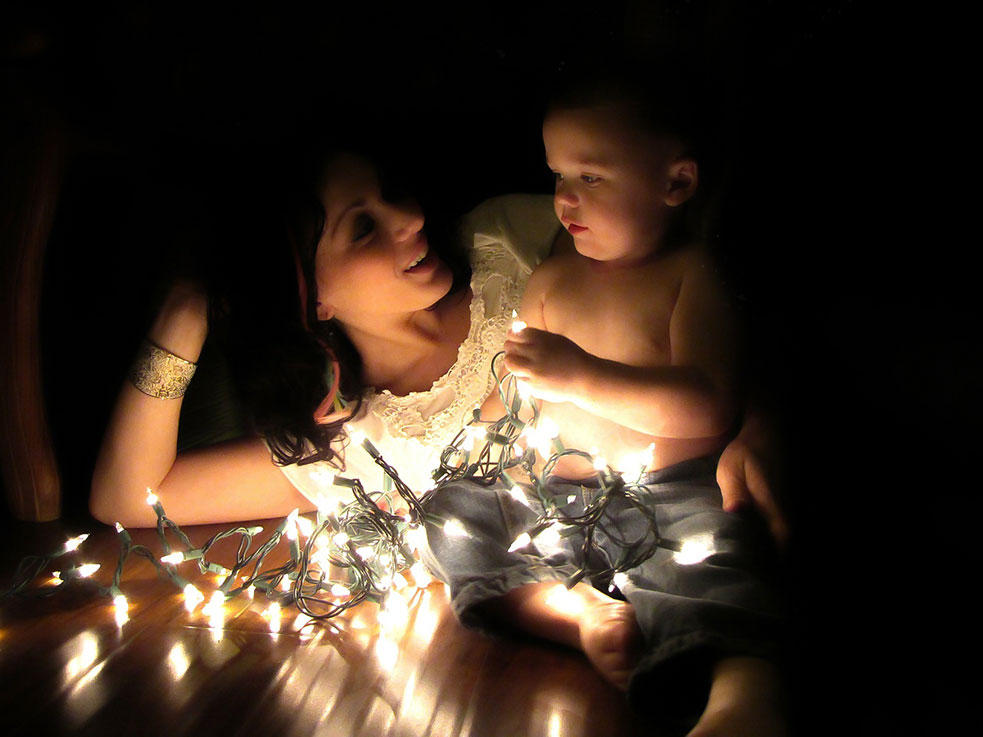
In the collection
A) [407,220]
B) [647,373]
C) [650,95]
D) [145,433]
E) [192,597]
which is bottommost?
[192,597]

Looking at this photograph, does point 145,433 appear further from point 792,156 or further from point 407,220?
point 792,156

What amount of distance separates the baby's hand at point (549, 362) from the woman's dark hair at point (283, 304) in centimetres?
26

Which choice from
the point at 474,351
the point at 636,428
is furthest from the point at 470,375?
the point at 636,428

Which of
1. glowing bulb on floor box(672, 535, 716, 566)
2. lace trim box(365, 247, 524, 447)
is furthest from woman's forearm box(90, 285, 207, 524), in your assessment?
glowing bulb on floor box(672, 535, 716, 566)

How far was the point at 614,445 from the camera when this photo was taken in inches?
30.7

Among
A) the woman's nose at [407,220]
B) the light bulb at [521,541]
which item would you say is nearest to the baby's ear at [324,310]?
the woman's nose at [407,220]

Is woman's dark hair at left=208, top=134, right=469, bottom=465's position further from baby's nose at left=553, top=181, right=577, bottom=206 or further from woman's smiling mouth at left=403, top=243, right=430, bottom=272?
baby's nose at left=553, top=181, right=577, bottom=206

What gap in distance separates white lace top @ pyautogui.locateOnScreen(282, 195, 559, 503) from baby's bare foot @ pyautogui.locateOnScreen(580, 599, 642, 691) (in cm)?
33

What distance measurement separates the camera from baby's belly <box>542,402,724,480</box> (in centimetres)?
76

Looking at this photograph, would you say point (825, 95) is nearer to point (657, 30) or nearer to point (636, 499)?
point (657, 30)

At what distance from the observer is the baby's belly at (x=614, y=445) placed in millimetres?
756

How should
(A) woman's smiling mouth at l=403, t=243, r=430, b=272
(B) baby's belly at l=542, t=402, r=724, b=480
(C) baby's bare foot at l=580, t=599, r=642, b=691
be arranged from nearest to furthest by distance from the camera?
(C) baby's bare foot at l=580, t=599, r=642, b=691, (B) baby's belly at l=542, t=402, r=724, b=480, (A) woman's smiling mouth at l=403, t=243, r=430, b=272

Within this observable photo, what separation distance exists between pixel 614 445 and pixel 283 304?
1.22 ft

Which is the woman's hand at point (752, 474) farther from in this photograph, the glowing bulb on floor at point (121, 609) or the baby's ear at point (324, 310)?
the glowing bulb on floor at point (121, 609)
